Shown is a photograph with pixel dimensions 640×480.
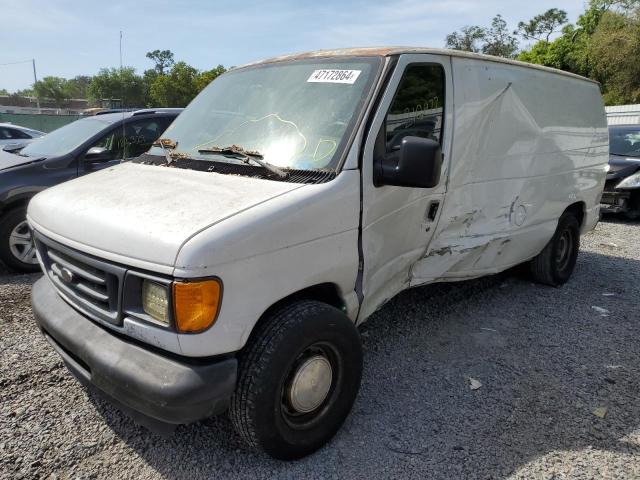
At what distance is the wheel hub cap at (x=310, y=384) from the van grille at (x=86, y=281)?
2.92 ft

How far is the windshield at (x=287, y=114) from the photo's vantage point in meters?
2.81

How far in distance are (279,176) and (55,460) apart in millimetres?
1861

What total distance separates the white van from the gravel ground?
371 mm

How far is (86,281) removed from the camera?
2.49 metres

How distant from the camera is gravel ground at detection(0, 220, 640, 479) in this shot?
2590 millimetres

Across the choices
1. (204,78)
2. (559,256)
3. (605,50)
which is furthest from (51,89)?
(559,256)

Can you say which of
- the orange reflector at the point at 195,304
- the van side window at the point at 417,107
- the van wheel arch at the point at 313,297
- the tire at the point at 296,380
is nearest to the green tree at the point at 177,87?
the van side window at the point at 417,107

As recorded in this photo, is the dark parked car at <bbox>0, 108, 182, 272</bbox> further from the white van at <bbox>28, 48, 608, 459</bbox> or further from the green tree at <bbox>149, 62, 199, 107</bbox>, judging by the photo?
the green tree at <bbox>149, 62, 199, 107</bbox>

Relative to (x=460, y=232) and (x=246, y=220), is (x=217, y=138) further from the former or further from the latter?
(x=460, y=232)

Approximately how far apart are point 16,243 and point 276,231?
13.8 feet

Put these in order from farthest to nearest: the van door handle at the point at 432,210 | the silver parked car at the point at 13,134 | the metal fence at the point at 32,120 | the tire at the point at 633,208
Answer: the metal fence at the point at 32,120 → the silver parked car at the point at 13,134 → the tire at the point at 633,208 → the van door handle at the point at 432,210

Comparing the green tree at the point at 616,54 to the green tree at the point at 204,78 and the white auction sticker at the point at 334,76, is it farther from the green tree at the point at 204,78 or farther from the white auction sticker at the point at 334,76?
the white auction sticker at the point at 334,76

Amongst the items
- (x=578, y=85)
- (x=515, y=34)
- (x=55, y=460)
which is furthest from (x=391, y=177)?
(x=515, y=34)

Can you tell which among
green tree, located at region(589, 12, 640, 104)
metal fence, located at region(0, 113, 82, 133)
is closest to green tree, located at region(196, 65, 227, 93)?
metal fence, located at region(0, 113, 82, 133)
